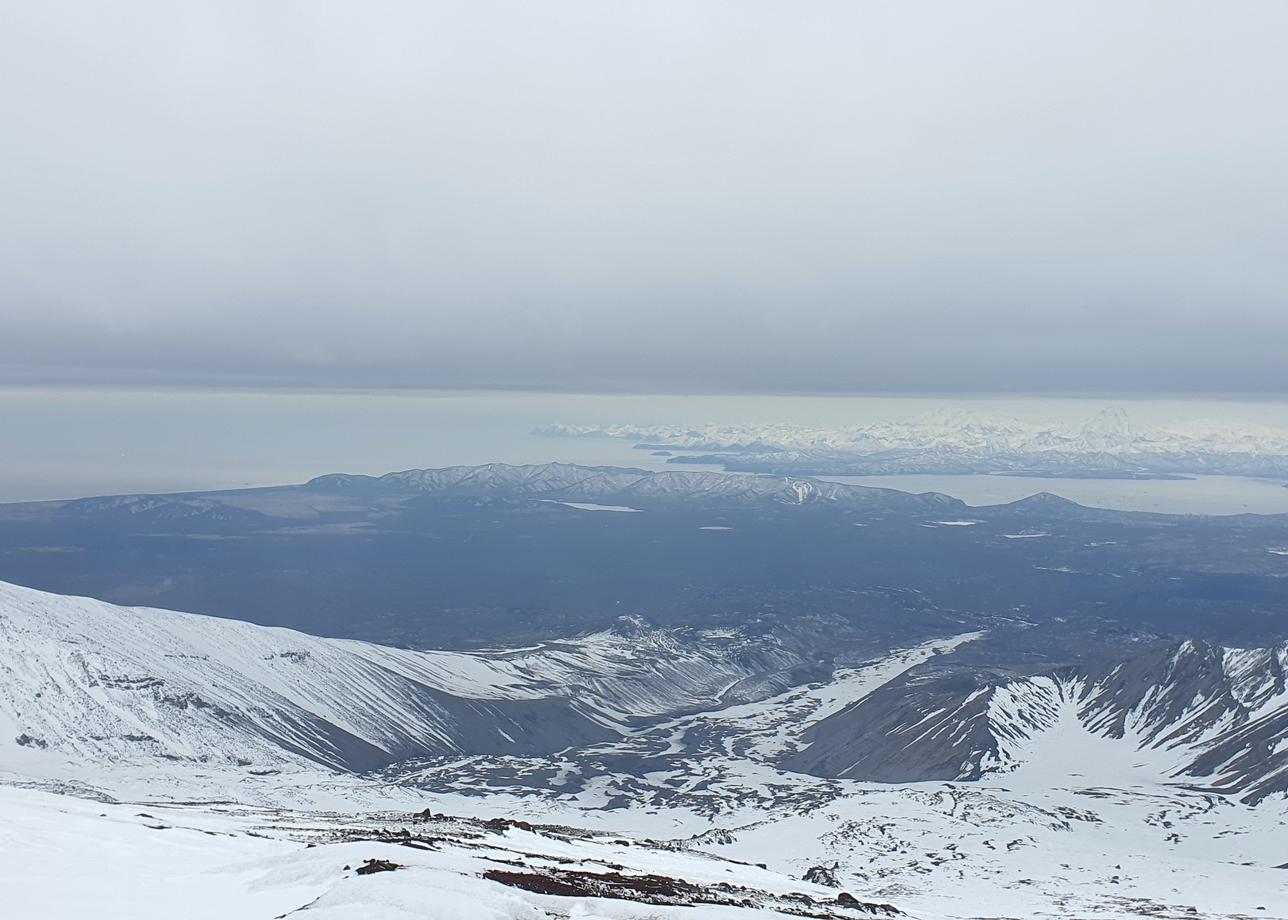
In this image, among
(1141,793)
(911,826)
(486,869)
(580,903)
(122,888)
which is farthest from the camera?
(1141,793)

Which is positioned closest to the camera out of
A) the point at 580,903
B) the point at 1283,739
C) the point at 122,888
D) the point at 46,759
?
the point at 122,888

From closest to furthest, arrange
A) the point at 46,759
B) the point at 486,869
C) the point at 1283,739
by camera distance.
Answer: the point at 486,869, the point at 46,759, the point at 1283,739

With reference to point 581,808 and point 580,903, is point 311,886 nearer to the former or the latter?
point 580,903

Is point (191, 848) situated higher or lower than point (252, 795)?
higher

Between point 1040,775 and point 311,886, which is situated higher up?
point 311,886

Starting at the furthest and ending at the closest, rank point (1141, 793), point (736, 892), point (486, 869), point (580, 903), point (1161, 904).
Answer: point (1141, 793) → point (1161, 904) → point (736, 892) → point (486, 869) → point (580, 903)

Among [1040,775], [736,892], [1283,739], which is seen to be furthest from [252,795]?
[1283,739]

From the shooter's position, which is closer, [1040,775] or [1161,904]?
[1161,904]

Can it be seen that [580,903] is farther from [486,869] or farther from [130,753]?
[130,753]

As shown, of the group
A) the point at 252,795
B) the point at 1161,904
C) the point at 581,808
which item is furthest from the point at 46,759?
the point at 1161,904

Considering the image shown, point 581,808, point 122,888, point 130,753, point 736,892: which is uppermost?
point 122,888
